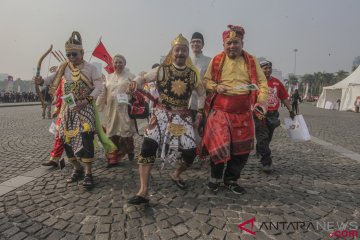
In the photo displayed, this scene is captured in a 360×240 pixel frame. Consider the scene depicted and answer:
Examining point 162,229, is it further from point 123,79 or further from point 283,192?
point 123,79

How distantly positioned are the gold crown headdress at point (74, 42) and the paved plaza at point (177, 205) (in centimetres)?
188

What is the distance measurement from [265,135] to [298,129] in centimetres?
62

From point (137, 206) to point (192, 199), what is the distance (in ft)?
2.27

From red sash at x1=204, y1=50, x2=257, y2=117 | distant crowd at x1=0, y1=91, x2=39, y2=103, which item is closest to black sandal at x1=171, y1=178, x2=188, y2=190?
red sash at x1=204, y1=50, x2=257, y2=117

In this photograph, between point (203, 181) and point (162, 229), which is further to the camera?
point (203, 181)

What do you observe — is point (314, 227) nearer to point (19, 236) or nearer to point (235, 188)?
point (235, 188)

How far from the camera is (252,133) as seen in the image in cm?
390

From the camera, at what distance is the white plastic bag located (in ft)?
16.6

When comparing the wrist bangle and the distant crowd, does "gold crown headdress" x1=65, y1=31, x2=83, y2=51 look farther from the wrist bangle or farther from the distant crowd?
the distant crowd

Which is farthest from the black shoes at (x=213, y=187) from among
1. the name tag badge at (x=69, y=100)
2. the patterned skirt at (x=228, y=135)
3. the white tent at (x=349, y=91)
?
the white tent at (x=349, y=91)

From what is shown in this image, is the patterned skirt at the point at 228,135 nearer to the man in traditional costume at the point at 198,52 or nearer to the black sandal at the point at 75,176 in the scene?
the man in traditional costume at the point at 198,52

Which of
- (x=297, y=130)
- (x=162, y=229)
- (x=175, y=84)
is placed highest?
(x=175, y=84)

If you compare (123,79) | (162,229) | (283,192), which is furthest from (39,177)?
(283,192)

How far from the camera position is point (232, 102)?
3801mm
